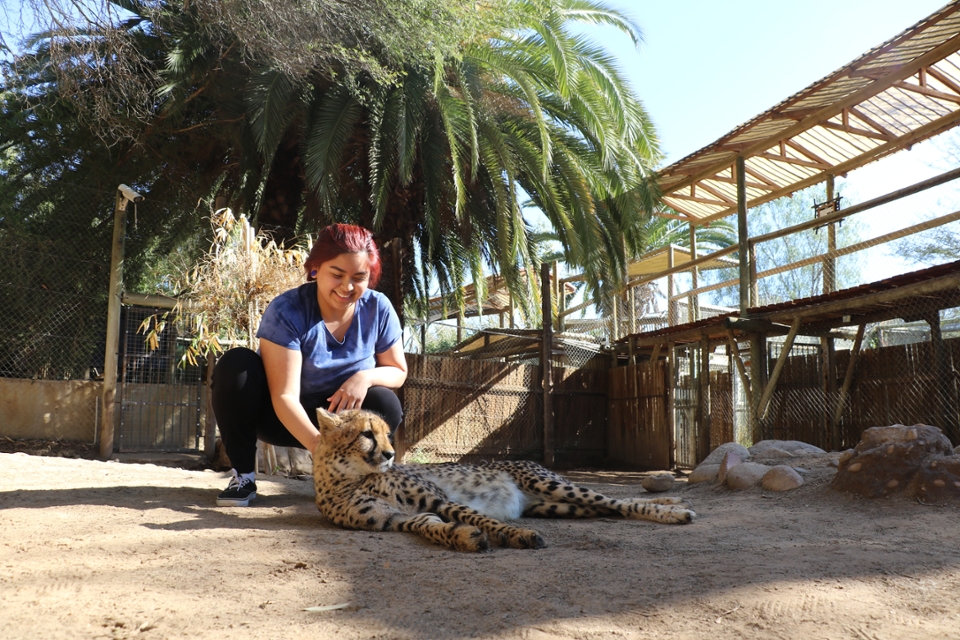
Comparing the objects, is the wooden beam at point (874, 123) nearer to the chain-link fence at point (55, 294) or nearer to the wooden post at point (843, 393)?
the wooden post at point (843, 393)

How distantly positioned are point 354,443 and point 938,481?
10.3ft

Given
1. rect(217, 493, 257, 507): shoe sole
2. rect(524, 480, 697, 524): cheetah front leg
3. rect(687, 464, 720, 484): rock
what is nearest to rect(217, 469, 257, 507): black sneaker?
rect(217, 493, 257, 507): shoe sole

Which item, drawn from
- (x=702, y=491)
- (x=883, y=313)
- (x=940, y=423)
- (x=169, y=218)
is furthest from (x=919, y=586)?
(x=169, y=218)

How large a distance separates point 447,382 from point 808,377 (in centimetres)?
465

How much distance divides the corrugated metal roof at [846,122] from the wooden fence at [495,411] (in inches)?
136

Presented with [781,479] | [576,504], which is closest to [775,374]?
[781,479]

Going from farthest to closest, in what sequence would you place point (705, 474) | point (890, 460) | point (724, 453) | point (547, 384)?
point (547, 384)
point (724, 453)
point (705, 474)
point (890, 460)

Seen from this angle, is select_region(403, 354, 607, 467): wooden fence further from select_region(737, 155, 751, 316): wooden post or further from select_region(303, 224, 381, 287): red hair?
select_region(303, 224, 381, 287): red hair

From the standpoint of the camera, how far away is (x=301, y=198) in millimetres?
10781

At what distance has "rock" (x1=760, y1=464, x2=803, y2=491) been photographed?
4711 mm

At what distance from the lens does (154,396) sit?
881 centimetres

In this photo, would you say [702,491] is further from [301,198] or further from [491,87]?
[301,198]

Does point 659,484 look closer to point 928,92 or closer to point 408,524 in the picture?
point 408,524

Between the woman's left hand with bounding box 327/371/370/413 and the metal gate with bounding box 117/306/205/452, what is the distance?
18.9ft
